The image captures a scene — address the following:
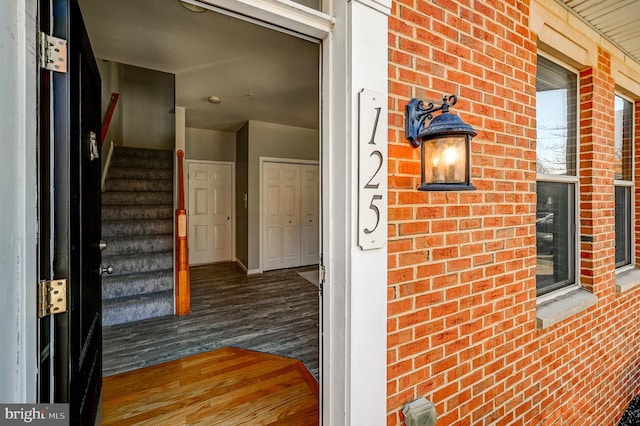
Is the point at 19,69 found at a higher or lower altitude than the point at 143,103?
lower

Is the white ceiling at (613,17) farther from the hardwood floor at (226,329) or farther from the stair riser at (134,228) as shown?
the stair riser at (134,228)

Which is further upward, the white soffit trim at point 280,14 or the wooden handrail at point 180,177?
the white soffit trim at point 280,14

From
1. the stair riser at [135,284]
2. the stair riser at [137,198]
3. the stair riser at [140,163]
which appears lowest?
the stair riser at [135,284]

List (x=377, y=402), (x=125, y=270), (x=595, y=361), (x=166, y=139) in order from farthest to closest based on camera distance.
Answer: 1. (x=166, y=139)
2. (x=125, y=270)
3. (x=595, y=361)
4. (x=377, y=402)

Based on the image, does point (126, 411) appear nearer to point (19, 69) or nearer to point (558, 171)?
point (19, 69)

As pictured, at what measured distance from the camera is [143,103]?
4281 mm

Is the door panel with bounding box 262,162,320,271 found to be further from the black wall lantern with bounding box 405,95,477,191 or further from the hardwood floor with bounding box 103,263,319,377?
the black wall lantern with bounding box 405,95,477,191

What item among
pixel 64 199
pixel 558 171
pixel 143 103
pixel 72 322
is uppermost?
pixel 143 103

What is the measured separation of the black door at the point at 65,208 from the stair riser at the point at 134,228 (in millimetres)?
2491

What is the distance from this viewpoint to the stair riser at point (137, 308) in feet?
10.0

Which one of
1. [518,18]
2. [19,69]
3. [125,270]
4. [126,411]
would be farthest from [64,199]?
[125,270]

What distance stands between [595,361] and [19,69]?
3420mm

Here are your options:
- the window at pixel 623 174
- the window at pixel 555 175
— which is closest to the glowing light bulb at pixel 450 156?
the window at pixel 555 175

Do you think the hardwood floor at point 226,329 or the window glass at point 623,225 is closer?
the hardwood floor at point 226,329
